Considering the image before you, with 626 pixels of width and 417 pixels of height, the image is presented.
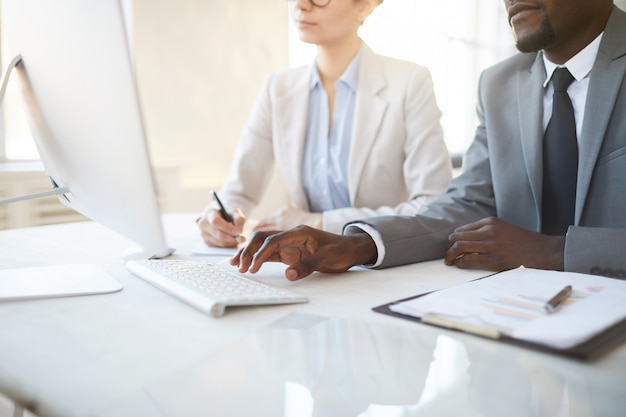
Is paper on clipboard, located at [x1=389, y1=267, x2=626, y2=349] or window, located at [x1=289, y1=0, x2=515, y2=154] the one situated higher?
window, located at [x1=289, y1=0, x2=515, y2=154]

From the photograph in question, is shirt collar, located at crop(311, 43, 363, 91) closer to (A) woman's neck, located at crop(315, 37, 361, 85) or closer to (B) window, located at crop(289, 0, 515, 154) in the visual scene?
(A) woman's neck, located at crop(315, 37, 361, 85)

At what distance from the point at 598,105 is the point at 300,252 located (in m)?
0.79

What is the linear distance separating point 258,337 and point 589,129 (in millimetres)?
986

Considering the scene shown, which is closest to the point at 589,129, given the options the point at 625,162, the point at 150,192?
the point at 625,162

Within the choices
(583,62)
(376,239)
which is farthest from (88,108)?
(583,62)

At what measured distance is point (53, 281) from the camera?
1002mm

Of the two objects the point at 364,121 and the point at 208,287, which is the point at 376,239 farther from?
the point at 364,121

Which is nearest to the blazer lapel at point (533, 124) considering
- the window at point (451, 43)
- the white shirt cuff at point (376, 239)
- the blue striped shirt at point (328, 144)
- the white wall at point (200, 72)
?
the white shirt cuff at point (376, 239)

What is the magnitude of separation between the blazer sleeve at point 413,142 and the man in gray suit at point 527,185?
1.11 ft

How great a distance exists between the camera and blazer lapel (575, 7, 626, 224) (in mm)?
1298

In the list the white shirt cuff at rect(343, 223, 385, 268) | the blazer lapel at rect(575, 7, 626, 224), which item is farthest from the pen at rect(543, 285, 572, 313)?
the blazer lapel at rect(575, 7, 626, 224)

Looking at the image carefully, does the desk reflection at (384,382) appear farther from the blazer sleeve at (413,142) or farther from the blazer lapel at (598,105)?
the blazer sleeve at (413,142)

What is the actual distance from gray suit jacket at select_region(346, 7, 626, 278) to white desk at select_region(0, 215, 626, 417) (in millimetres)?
406

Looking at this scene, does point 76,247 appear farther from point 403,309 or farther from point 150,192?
point 403,309
